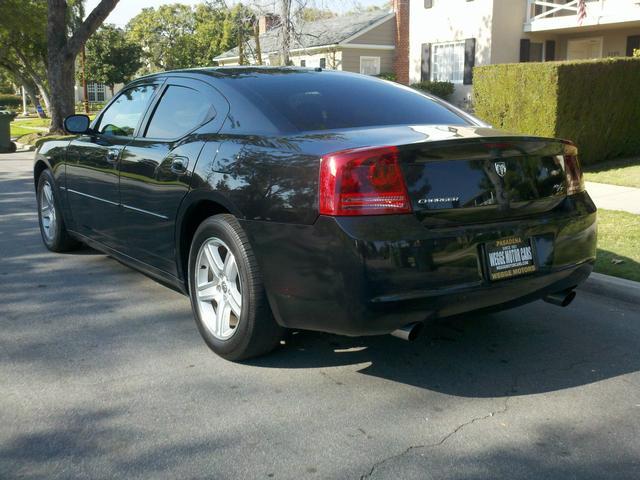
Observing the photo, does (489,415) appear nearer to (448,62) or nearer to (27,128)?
(448,62)

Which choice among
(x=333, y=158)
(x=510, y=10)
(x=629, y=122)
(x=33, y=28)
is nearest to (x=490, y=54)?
(x=510, y=10)

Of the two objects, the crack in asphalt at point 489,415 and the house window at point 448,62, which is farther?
the house window at point 448,62

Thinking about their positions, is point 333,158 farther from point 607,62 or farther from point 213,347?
point 607,62

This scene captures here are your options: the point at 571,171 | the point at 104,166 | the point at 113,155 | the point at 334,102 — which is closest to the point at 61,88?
the point at 104,166

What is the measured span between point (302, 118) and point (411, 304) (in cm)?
134

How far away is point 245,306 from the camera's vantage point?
3889 mm

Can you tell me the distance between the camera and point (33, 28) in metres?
30.9

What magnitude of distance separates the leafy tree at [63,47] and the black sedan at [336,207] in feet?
55.7

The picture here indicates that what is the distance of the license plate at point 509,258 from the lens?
3646 mm

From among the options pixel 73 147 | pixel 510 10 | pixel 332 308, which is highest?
pixel 510 10

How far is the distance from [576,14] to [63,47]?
50.4 ft

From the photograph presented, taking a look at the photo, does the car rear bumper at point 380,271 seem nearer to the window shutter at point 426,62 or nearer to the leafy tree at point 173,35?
the window shutter at point 426,62

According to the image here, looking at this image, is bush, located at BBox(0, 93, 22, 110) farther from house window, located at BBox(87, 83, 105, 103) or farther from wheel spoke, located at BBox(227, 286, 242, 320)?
wheel spoke, located at BBox(227, 286, 242, 320)

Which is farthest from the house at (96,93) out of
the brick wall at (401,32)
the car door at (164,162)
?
the car door at (164,162)
